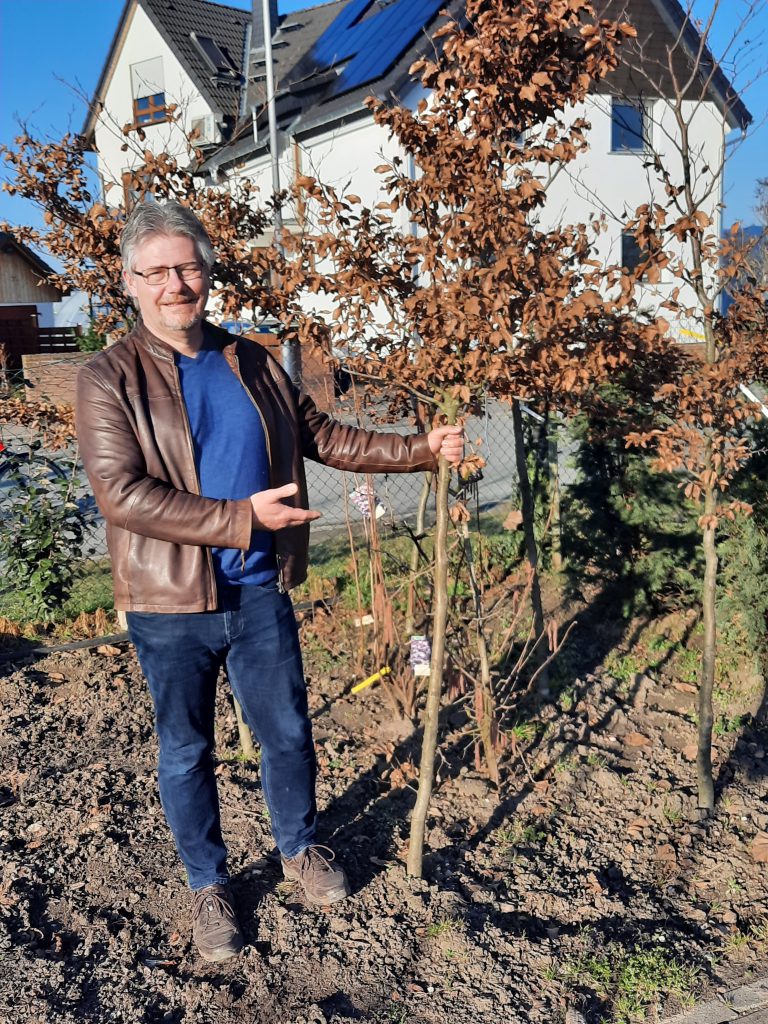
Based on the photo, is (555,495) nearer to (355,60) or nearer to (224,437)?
(224,437)

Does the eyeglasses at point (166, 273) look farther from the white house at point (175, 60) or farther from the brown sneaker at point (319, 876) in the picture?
the white house at point (175, 60)

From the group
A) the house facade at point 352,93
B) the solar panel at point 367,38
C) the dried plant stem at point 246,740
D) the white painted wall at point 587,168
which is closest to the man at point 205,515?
the dried plant stem at point 246,740

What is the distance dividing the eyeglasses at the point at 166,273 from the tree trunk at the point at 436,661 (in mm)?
830

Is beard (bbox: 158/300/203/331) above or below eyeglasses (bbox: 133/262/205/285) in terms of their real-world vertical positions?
below

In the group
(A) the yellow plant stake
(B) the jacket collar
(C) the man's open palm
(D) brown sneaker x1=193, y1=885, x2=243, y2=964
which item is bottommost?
(D) brown sneaker x1=193, y1=885, x2=243, y2=964

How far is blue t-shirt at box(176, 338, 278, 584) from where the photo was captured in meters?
2.55

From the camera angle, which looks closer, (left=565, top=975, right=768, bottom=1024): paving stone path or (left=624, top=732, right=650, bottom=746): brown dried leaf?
(left=565, top=975, right=768, bottom=1024): paving stone path

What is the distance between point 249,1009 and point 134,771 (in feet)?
4.58

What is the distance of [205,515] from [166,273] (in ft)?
2.16

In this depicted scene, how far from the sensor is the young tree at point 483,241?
105 inches

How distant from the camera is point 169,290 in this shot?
2.47 metres

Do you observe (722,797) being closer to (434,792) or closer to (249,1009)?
(434,792)

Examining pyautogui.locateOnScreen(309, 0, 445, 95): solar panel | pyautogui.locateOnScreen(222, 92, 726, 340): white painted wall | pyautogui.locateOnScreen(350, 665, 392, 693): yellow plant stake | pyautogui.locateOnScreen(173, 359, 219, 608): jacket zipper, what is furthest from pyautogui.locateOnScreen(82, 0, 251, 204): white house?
pyautogui.locateOnScreen(173, 359, 219, 608): jacket zipper

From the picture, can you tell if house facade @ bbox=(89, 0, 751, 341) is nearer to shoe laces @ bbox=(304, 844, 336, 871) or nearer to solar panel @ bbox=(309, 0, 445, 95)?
solar panel @ bbox=(309, 0, 445, 95)
